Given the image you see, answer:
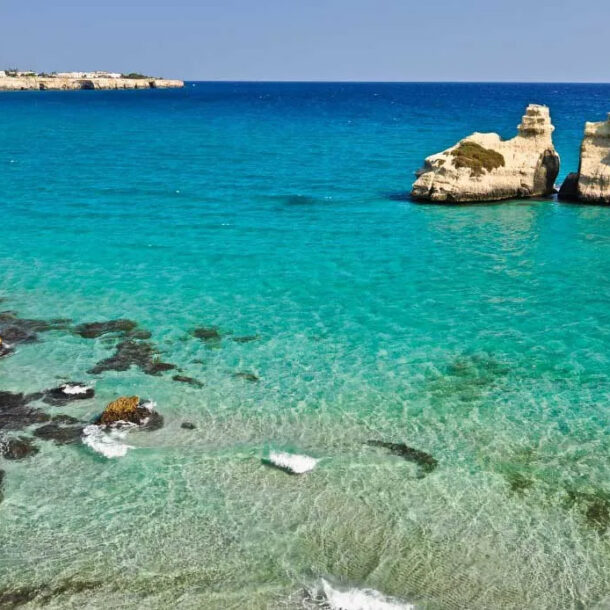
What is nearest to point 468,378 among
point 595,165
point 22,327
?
point 22,327

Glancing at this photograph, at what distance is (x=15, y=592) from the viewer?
11.9m

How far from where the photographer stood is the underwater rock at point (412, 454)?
15617 millimetres

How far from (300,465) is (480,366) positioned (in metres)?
7.57

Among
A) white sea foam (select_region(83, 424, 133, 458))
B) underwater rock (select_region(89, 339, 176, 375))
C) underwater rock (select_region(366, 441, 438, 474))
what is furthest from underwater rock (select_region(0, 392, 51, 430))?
underwater rock (select_region(366, 441, 438, 474))

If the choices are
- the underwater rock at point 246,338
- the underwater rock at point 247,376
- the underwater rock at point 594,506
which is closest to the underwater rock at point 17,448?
the underwater rock at point 247,376

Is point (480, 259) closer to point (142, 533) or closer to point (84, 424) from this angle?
point (84, 424)

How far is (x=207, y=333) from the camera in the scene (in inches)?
908

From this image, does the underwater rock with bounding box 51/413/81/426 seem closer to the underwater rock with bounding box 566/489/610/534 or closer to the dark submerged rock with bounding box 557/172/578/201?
the underwater rock with bounding box 566/489/610/534

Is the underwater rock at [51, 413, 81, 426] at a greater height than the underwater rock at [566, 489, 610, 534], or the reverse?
the underwater rock at [566, 489, 610, 534]

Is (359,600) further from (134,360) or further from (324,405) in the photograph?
(134,360)

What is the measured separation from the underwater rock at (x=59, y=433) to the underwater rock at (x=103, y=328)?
5913 millimetres

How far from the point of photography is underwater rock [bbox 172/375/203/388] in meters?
19.5

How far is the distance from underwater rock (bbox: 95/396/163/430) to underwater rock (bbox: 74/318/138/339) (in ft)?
18.5

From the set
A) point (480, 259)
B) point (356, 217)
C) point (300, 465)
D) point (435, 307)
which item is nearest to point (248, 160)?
point (356, 217)
